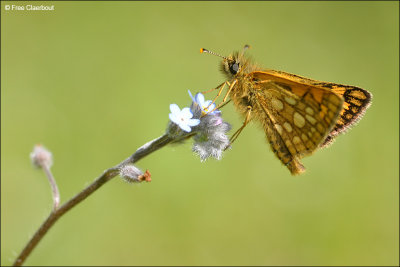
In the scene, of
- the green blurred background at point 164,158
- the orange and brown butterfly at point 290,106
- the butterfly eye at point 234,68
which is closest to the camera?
the orange and brown butterfly at point 290,106

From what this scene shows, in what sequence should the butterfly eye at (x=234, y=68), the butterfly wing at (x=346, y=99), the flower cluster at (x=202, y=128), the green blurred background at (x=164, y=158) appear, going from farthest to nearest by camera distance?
1. the green blurred background at (x=164, y=158)
2. the butterfly eye at (x=234, y=68)
3. the butterfly wing at (x=346, y=99)
4. the flower cluster at (x=202, y=128)

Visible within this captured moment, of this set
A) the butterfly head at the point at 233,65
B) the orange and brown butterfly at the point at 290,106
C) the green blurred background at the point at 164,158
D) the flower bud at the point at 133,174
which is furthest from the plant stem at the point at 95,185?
the green blurred background at the point at 164,158

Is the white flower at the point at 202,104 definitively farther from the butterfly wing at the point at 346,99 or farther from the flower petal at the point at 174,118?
the butterfly wing at the point at 346,99

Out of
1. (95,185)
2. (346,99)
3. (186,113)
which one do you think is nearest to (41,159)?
(95,185)

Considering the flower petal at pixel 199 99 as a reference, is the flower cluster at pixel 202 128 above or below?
below

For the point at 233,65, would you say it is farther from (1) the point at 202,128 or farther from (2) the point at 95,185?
(2) the point at 95,185

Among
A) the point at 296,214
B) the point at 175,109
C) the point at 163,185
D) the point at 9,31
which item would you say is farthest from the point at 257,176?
the point at 9,31

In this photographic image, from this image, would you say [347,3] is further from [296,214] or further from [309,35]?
[296,214]
